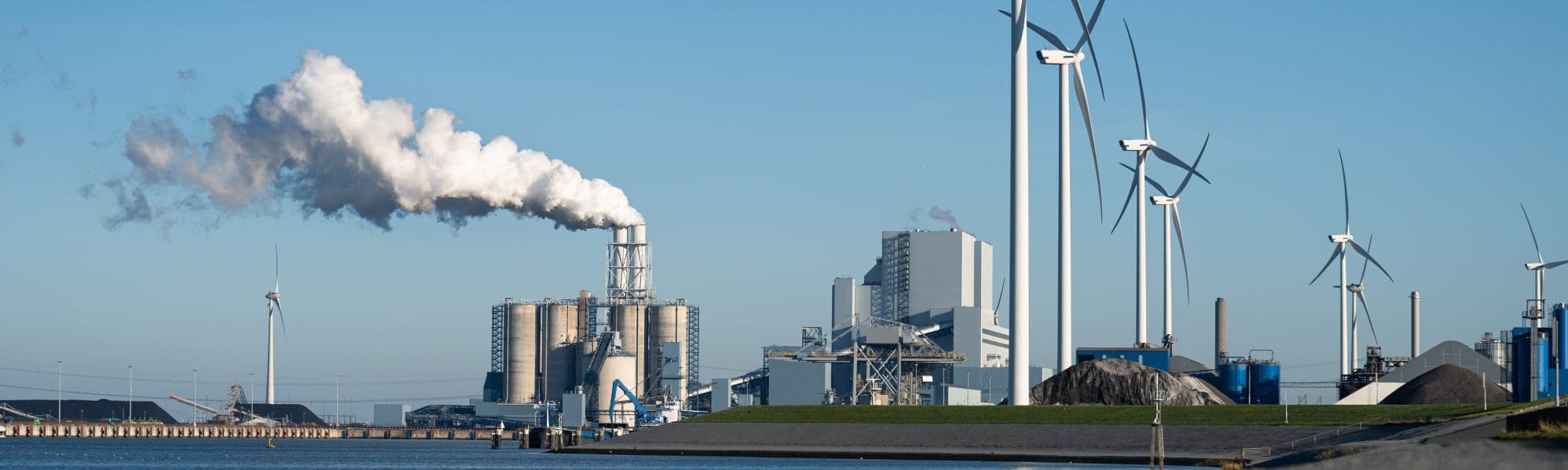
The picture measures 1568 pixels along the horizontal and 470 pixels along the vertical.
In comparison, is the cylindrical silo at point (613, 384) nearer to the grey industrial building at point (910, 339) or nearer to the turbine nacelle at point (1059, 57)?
the grey industrial building at point (910, 339)

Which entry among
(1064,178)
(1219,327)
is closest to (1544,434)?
(1064,178)

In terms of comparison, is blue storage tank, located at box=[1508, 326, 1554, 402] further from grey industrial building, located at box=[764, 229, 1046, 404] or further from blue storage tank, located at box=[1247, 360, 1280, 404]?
grey industrial building, located at box=[764, 229, 1046, 404]

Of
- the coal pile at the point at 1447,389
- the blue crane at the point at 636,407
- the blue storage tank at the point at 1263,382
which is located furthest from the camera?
the blue crane at the point at 636,407

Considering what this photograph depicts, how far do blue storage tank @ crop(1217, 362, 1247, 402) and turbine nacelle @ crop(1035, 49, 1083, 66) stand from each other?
42.5 meters

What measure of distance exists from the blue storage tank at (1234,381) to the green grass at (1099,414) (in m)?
28.2

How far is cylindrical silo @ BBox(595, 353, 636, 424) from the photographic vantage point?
625ft

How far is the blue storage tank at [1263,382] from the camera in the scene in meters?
129

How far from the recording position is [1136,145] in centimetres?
11750

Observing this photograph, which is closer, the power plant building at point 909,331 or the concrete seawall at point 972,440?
the concrete seawall at point 972,440

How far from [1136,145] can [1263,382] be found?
77.1ft

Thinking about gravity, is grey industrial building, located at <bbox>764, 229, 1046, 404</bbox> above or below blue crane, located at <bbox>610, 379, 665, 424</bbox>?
above

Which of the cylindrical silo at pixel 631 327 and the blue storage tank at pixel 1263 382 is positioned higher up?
the cylindrical silo at pixel 631 327

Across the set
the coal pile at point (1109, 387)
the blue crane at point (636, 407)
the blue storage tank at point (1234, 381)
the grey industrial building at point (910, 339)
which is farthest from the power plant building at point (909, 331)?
the coal pile at point (1109, 387)

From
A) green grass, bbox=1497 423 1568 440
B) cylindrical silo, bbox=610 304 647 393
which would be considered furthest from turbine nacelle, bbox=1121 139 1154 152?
cylindrical silo, bbox=610 304 647 393
